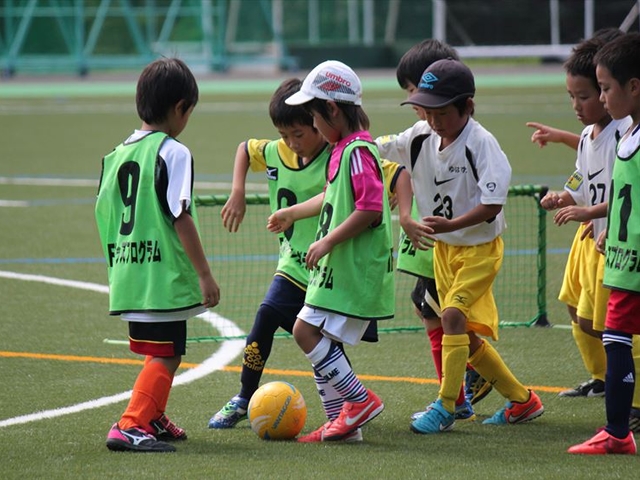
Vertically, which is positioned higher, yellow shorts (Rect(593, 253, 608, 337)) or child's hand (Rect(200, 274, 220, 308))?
child's hand (Rect(200, 274, 220, 308))

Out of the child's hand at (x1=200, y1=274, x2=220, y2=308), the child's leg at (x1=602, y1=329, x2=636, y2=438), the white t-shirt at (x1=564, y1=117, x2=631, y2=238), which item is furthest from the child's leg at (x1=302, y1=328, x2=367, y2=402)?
the white t-shirt at (x1=564, y1=117, x2=631, y2=238)

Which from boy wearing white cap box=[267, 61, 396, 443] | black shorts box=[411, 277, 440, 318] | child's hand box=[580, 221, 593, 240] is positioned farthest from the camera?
child's hand box=[580, 221, 593, 240]

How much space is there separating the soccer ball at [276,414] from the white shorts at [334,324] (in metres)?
0.45

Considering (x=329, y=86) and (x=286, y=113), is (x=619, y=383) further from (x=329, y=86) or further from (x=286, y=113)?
(x=286, y=113)

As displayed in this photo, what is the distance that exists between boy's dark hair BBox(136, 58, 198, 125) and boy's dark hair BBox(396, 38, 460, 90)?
133cm

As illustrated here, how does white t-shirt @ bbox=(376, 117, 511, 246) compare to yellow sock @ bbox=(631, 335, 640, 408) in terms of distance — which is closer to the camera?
white t-shirt @ bbox=(376, 117, 511, 246)

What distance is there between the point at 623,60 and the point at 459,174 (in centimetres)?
102

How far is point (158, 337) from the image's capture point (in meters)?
5.41

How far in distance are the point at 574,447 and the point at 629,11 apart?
37.5 metres

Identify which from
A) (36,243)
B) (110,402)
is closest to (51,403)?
(110,402)

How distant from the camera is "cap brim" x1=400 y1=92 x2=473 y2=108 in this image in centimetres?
565

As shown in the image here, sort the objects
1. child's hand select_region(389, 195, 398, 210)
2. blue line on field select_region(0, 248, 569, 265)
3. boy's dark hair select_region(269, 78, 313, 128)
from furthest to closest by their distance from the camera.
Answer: blue line on field select_region(0, 248, 569, 265) → child's hand select_region(389, 195, 398, 210) → boy's dark hair select_region(269, 78, 313, 128)

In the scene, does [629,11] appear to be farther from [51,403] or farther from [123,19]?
[51,403]

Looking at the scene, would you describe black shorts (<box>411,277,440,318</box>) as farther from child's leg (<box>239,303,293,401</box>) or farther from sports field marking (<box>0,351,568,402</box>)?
child's leg (<box>239,303,293,401</box>)
